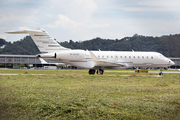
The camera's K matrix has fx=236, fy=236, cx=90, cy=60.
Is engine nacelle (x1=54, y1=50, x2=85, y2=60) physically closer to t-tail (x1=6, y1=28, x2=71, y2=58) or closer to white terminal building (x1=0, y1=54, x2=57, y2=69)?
t-tail (x1=6, y1=28, x2=71, y2=58)

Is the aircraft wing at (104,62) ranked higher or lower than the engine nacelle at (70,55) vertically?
lower

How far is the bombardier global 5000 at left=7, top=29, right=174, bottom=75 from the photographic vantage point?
3612cm

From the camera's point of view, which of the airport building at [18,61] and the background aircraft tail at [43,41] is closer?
the background aircraft tail at [43,41]

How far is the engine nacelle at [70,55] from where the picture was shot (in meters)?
35.9

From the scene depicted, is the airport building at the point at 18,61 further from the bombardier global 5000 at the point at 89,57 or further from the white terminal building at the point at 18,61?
the bombardier global 5000 at the point at 89,57

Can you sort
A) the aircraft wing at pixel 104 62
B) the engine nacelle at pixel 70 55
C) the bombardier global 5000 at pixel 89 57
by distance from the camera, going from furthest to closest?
the aircraft wing at pixel 104 62 < the bombardier global 5000 at pixel 89 57 < the engine nacelle at pixel 70 55

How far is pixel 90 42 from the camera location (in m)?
97.4

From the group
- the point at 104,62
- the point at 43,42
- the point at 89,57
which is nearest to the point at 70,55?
the point at 89,57

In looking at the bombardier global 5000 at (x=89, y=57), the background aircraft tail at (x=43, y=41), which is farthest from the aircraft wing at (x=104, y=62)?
the background aircraft tail at (x=43, y=41)

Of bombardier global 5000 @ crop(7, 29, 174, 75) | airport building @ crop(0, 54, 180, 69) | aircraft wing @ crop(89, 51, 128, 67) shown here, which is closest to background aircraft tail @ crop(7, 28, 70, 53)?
bombardier global 5000 @ crop(7, 29, 174, 75)

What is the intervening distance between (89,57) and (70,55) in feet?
10.4

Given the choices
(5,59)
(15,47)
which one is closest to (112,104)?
(15,47)

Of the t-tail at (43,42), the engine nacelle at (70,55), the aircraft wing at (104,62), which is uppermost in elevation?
the t-tail at (43,42)

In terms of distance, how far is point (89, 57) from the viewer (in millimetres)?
37625
